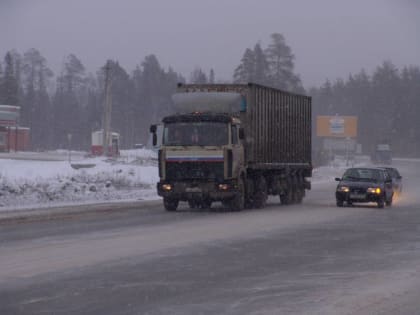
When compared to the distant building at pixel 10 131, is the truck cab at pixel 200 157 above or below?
below

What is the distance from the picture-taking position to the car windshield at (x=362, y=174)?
3017 centimetres

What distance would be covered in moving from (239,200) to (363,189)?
5260mm

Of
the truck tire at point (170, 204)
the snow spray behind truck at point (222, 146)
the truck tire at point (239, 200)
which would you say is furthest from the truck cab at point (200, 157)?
the truck tire at point (170, 204)

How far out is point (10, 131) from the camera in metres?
94.6

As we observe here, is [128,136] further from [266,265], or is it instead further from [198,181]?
[266,265]

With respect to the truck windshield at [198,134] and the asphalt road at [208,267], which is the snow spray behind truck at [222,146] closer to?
the truck windshield at [198,134]

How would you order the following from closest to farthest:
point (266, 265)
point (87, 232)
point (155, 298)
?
1. point (155, 298)
2. point (266, 265)
3. point (87, 232)

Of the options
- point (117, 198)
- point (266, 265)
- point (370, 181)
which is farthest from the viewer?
point (117, 198)

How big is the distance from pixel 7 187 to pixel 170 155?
846 cm

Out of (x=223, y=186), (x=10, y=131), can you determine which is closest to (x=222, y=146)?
(x=223, y=186)

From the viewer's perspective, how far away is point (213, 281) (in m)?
11.6

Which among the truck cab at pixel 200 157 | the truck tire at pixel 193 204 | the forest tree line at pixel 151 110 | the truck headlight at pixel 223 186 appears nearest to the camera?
the truck cab at pixel 200 157

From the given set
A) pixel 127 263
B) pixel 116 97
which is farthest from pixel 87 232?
pixel 116 97

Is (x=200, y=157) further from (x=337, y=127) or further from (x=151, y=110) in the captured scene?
(x=151, y=110)
